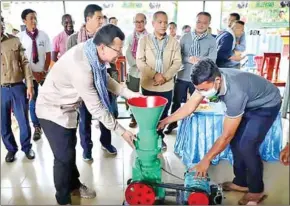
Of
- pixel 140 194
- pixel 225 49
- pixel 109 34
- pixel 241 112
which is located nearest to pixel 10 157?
pixel 140 194

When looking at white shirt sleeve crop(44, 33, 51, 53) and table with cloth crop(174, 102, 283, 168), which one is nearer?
table with cloth crop(174, 102, 283, 168)

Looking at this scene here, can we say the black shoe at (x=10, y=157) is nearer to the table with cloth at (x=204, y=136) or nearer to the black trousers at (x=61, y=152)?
the black trousers at (x=61, y=152)

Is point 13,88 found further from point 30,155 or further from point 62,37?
point 62,37

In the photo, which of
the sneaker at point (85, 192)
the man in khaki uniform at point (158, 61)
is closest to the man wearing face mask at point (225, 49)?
the man in khaki uniform at point (158, 61)

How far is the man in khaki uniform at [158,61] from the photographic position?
2764 millimetres

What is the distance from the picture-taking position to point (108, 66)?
246cm

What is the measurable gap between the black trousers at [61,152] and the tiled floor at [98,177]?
22 cm

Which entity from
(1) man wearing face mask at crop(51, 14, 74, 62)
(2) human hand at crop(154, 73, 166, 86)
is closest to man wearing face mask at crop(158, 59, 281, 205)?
(2) human hand at crop(154, 73, 166, 86)

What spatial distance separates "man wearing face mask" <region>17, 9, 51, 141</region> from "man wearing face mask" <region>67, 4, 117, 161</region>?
28.7 inches

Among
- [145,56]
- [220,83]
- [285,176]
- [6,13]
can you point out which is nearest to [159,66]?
[145,56]

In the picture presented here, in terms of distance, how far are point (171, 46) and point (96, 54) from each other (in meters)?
1.27

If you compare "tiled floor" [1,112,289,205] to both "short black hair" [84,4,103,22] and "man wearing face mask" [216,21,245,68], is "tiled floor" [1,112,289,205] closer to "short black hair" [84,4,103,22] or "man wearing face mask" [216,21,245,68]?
"man wearing face mask" [216,21,245,68]

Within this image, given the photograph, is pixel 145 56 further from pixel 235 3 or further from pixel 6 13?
pixel 235 3

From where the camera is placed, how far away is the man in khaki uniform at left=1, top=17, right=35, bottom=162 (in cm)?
248
